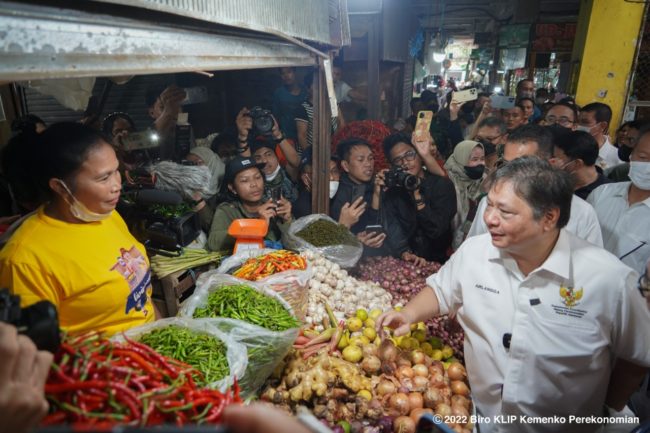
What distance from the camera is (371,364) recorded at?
7.88 feet

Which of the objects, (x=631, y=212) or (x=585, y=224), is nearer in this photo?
(x=585, y=224)

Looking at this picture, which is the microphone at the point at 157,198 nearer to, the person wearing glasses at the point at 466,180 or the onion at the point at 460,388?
the onion at the point at 460,388

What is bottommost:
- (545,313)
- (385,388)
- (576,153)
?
(385,388)

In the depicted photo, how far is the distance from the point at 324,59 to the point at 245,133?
4.64ft

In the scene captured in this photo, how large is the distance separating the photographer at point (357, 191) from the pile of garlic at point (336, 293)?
86 centimetres

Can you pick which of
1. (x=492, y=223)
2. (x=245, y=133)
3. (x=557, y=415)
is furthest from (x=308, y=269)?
(x=245, y=133)

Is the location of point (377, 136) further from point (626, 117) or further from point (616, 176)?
point (626, 117)

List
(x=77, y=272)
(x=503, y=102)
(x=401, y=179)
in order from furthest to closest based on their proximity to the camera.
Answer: (x=503, y=102) < (x=401, y=179) < (x=77, y=272)

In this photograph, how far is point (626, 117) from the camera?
7.14 meters

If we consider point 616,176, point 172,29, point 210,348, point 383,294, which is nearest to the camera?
point 172,29

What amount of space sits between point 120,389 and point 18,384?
378mm

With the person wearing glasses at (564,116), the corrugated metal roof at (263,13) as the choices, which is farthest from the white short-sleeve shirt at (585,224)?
the person wearing glasses at (564,116)

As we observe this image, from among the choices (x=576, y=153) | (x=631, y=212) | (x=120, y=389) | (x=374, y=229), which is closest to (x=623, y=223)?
(x=631, y=212)

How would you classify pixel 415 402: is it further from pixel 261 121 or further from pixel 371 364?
pixel 261 121
